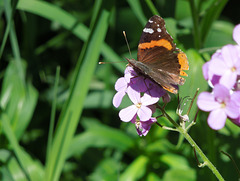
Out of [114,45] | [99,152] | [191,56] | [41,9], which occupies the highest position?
[41,9]

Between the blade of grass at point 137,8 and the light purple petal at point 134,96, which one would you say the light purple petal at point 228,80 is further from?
the blade of grass at point 137,8

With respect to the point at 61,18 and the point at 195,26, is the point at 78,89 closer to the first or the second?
the point at 61,18

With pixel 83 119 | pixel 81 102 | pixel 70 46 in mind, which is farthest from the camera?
pixel 70 46

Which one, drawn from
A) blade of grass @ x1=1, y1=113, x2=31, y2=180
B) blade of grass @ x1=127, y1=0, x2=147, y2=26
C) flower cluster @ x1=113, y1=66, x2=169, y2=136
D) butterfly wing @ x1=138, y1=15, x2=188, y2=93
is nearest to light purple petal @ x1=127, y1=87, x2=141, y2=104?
flower cluster @ x1=113, y1=66, x2=169, y2=136

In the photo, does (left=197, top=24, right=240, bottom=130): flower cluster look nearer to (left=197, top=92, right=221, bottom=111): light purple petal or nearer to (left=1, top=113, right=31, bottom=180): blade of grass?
(left=197, top=92, right=221, bottom=111): light purple petal

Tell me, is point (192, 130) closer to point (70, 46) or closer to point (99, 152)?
point (99, 152)

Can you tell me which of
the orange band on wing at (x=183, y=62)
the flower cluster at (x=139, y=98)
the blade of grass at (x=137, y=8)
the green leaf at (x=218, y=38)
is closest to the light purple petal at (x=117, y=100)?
the flower cluster at (x=139, y=98)

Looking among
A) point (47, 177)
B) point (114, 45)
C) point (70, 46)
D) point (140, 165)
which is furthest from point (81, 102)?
point (70, 46)
